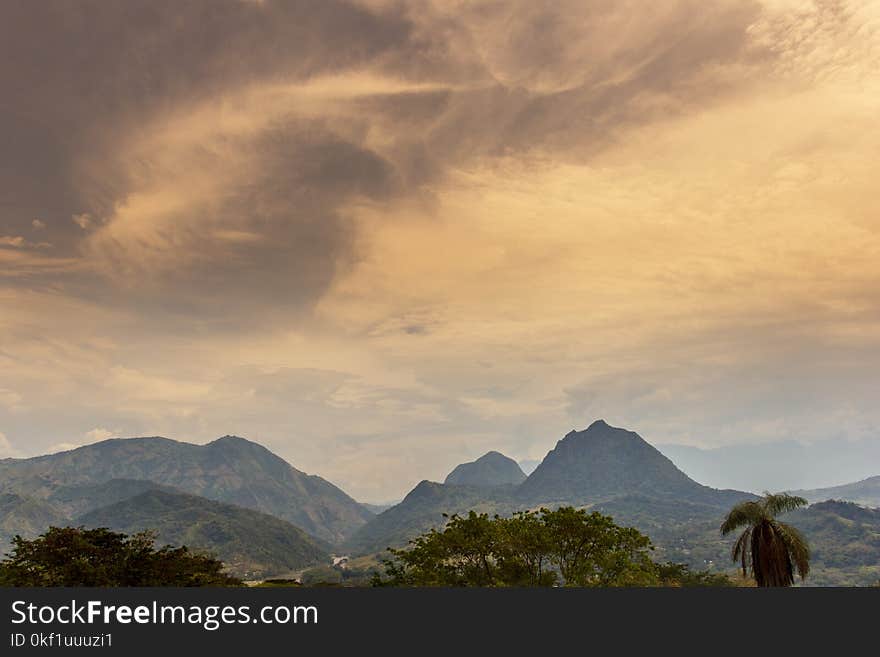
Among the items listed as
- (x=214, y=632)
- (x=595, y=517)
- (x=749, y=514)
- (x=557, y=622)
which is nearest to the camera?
(x=214, y=632)

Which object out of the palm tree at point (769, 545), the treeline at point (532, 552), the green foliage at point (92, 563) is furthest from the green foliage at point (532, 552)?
the green foliage at point (92, 563)

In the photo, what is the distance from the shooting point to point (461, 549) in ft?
204

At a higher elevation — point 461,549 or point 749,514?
point 749,514

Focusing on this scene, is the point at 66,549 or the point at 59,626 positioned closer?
the point at 59,626

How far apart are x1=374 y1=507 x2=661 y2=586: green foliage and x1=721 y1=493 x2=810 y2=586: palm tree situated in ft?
48.5

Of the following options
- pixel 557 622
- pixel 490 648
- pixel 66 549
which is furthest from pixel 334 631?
pixel 66 549

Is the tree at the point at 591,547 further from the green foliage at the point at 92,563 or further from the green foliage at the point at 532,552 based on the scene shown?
the green foliage at the point at 92,563

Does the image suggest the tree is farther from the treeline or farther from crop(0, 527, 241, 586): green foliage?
crop(0, 527, 241, 586): green foliage

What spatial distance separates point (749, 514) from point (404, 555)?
3880cm

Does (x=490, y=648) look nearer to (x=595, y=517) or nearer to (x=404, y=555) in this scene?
(x=595, y=517)

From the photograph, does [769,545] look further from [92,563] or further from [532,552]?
[92,563]

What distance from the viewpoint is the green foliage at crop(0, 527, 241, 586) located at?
204 ft

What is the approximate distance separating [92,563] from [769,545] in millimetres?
72223

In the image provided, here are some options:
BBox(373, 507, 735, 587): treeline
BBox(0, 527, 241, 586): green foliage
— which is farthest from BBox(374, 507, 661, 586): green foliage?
BBox(0, 527, 241, 586): green foliage
